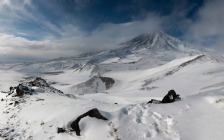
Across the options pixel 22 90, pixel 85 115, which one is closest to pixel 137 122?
pixel 85 115

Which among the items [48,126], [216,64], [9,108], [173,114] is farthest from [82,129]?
[216,64]

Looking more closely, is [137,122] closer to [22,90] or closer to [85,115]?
[85,115]

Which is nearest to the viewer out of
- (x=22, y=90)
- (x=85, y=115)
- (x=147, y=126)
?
(x=147, y=126)

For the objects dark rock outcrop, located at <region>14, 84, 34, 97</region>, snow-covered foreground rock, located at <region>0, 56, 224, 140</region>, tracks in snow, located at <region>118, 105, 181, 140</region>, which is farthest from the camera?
dark rock outcrop, located at <region>14, 84, 34, 97</region>

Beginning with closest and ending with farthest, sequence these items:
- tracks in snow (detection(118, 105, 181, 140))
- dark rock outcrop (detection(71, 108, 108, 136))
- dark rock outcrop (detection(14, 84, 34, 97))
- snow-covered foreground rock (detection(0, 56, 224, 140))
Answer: tracks in snow (detection(118, 105, 181, 140)) < snow-covered foreground rock (detection(0, 56, 224, 140)) < dark rock outcrop (detection(71, 108, 108, 136)) < dark rock outcrop (detection(14, 84, 34, 97))

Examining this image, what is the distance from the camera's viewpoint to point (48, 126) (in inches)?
813

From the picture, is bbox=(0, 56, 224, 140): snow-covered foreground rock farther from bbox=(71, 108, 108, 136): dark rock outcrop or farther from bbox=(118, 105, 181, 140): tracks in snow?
bbox=(71, 108, 108, 136): dark rock outcrop

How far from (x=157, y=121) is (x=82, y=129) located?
5316 mm

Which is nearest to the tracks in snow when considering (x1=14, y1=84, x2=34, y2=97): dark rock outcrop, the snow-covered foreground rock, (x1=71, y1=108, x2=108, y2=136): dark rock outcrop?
the snow-covered foreground rock

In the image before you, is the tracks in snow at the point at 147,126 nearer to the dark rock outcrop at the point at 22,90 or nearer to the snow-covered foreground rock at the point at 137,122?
the snow-covered foreground rock at the point at 137,122

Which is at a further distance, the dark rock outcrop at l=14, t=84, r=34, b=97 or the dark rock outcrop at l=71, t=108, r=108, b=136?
the dark rock outcrop at l=14, t=84, r=34, b=97

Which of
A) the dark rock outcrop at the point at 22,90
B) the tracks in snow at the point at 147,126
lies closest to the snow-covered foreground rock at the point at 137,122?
the tracks in snow at the point at 147,126

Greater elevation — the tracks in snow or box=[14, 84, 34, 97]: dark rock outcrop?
box=[14, 84, 34, 97]: dark rock outcrop

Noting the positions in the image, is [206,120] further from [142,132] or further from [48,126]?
[48,126]
